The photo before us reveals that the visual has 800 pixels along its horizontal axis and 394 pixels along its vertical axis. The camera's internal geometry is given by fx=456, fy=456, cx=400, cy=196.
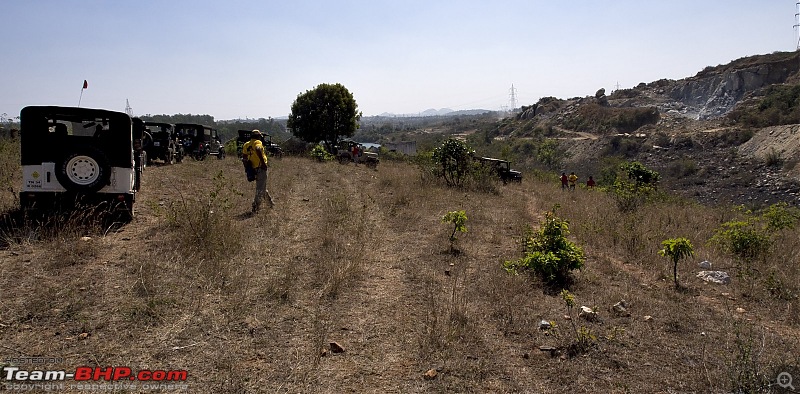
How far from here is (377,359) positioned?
3549 millimetres

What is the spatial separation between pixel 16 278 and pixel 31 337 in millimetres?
1512

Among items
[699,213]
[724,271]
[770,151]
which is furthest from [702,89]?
[724,271]

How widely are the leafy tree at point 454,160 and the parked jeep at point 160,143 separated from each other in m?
10.1

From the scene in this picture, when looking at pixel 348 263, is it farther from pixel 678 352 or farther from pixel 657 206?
pixel 657 206

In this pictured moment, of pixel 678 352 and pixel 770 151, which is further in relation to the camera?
pixel 770 151

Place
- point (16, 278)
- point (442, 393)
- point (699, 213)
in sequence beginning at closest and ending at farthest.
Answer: point (442, 393) → point (16, 278) → point (699, 213)

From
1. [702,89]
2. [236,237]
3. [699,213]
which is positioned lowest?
[699,213]

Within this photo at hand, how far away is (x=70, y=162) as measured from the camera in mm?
6547

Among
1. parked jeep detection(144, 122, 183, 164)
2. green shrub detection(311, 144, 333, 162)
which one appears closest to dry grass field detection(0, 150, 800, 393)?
parked jeep detection(144, 122, 183, 164)

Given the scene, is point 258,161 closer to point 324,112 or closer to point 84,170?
point 84,170

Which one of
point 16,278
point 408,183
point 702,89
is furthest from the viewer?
point 702,89

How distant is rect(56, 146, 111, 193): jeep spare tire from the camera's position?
6.54 m

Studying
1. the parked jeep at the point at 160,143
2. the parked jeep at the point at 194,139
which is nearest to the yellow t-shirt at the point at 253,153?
the parked jeep at the point at 160,143

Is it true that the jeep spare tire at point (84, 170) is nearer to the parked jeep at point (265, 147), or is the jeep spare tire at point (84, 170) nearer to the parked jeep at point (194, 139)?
the parked jeep at point (194, 139)
